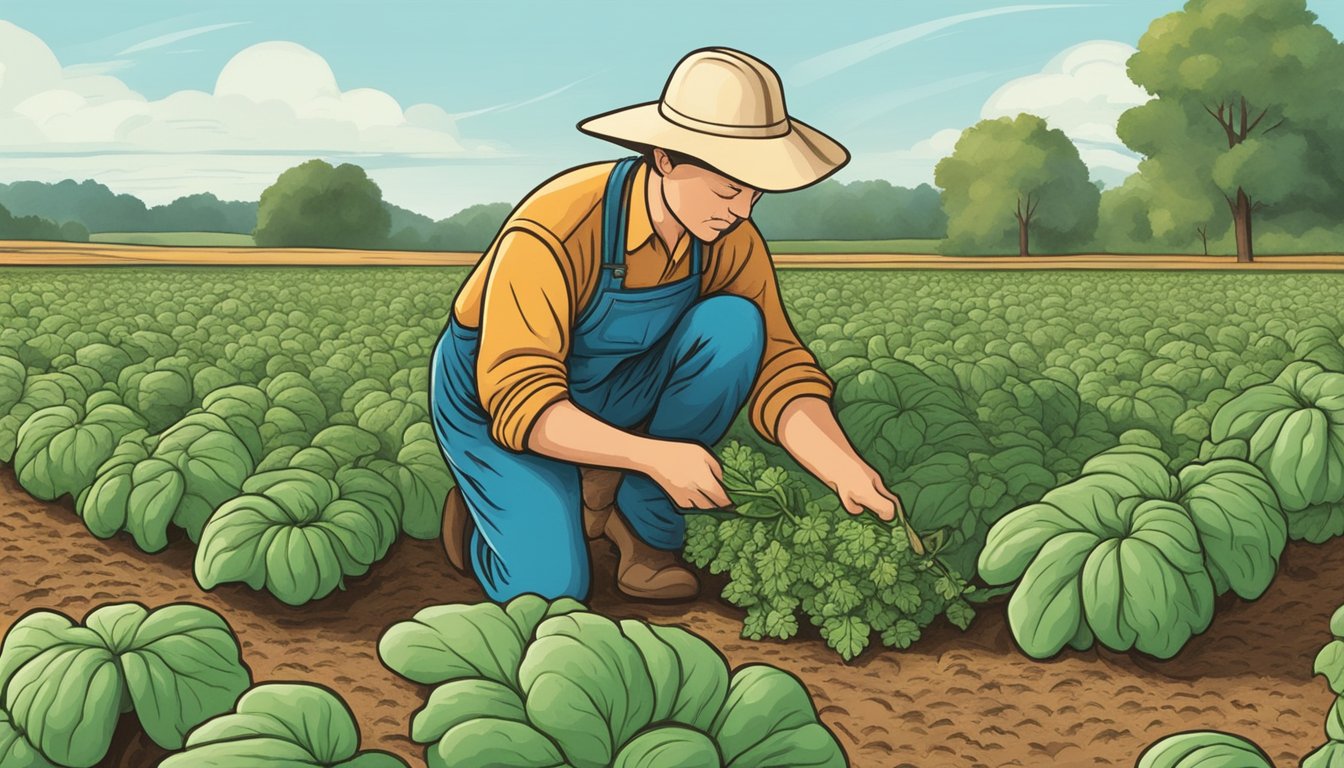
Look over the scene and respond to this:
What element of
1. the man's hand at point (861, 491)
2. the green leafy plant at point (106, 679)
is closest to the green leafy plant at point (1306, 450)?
the man's hand at point (861, 491)

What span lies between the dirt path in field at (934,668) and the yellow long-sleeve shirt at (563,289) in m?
0.68

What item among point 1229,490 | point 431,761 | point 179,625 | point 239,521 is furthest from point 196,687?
point 1229,490

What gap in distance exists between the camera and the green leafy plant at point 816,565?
9.92ft

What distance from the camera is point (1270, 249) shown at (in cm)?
3011

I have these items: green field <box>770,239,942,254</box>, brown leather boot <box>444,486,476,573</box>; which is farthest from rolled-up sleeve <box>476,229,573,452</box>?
green field <box>770,239,942,254</box>

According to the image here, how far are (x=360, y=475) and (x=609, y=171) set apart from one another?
3.74ft

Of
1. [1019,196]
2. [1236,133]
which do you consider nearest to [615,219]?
[1236,133]

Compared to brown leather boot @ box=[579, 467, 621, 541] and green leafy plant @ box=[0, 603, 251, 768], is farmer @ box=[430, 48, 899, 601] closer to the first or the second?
brown leather boot @ box=[579, 467, 621, 541]

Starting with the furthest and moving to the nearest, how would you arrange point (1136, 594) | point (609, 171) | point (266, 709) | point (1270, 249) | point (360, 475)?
point (1270, 249) → point (360, 475) → point (609, 171) → point (1136, 594) → point (266, 709)

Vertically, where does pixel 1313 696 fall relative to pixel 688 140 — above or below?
below

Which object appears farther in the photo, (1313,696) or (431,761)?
(1313,696)

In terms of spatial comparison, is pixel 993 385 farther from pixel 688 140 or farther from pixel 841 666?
pixel 688 140

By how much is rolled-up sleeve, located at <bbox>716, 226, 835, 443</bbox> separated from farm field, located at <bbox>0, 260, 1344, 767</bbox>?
246 mm

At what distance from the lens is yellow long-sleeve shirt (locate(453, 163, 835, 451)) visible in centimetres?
291
